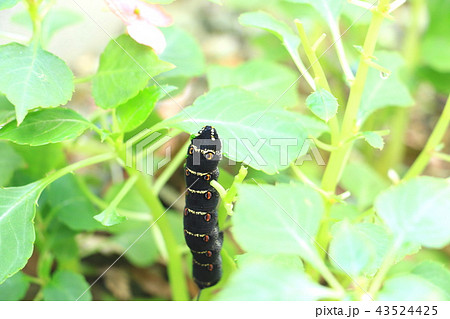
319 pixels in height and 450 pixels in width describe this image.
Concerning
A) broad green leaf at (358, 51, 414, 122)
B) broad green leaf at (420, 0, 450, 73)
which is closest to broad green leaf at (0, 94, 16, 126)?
broad green leaf at (358, 51, 414, 122)

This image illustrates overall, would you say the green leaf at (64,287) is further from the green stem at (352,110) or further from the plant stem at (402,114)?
the plant stem at (402,114)

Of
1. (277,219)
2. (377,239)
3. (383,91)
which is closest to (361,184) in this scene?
(383,91)

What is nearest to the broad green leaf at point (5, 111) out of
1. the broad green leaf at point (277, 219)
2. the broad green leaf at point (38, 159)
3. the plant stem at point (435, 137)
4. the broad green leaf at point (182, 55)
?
the broad green leaf at point (38, 159)

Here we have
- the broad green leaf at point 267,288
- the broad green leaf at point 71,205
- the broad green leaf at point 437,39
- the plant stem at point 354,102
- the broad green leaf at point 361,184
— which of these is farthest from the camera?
the broad green leaf at point 437,39

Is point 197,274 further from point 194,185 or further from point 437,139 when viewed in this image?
point 437,139

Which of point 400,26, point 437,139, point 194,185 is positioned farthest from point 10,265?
point 400,26

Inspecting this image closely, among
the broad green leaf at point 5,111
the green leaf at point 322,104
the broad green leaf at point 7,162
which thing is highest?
the green leaf at point 322,104
